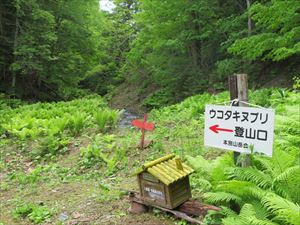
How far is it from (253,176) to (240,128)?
1.87 feet

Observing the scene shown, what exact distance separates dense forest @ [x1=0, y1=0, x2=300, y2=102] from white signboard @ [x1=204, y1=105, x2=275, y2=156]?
27.4ft

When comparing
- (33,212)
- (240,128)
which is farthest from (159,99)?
(240,128)

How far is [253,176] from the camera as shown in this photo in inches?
129

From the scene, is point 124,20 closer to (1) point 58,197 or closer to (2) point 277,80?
(2) point 277,80

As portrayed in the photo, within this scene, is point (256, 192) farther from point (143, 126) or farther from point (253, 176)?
point (143, 126)

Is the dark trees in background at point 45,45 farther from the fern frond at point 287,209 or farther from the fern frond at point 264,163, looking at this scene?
the fern frond at point 287,209

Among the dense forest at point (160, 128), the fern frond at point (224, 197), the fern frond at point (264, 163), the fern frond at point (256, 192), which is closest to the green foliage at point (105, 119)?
the dense forest at point (160, 128)

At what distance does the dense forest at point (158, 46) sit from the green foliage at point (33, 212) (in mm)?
8390

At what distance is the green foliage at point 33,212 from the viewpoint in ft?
15.2

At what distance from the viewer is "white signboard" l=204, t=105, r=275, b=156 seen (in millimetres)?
2877

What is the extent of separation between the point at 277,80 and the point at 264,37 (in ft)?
11.2

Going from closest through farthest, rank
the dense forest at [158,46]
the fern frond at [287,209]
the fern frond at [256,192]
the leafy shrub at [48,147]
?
the fern frond at [287,209] → the fern frond at [256,192] → the leafy shrub at [48,147] → the dense forest at [158,46]

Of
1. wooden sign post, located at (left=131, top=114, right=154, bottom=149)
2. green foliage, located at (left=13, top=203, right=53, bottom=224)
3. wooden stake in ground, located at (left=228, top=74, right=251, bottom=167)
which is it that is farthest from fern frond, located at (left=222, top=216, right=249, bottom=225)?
wooden sign post, located at (left=131, top=114, right=154, bottom=149)

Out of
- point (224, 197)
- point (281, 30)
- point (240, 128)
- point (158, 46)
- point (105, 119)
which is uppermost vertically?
point (158, 46)
